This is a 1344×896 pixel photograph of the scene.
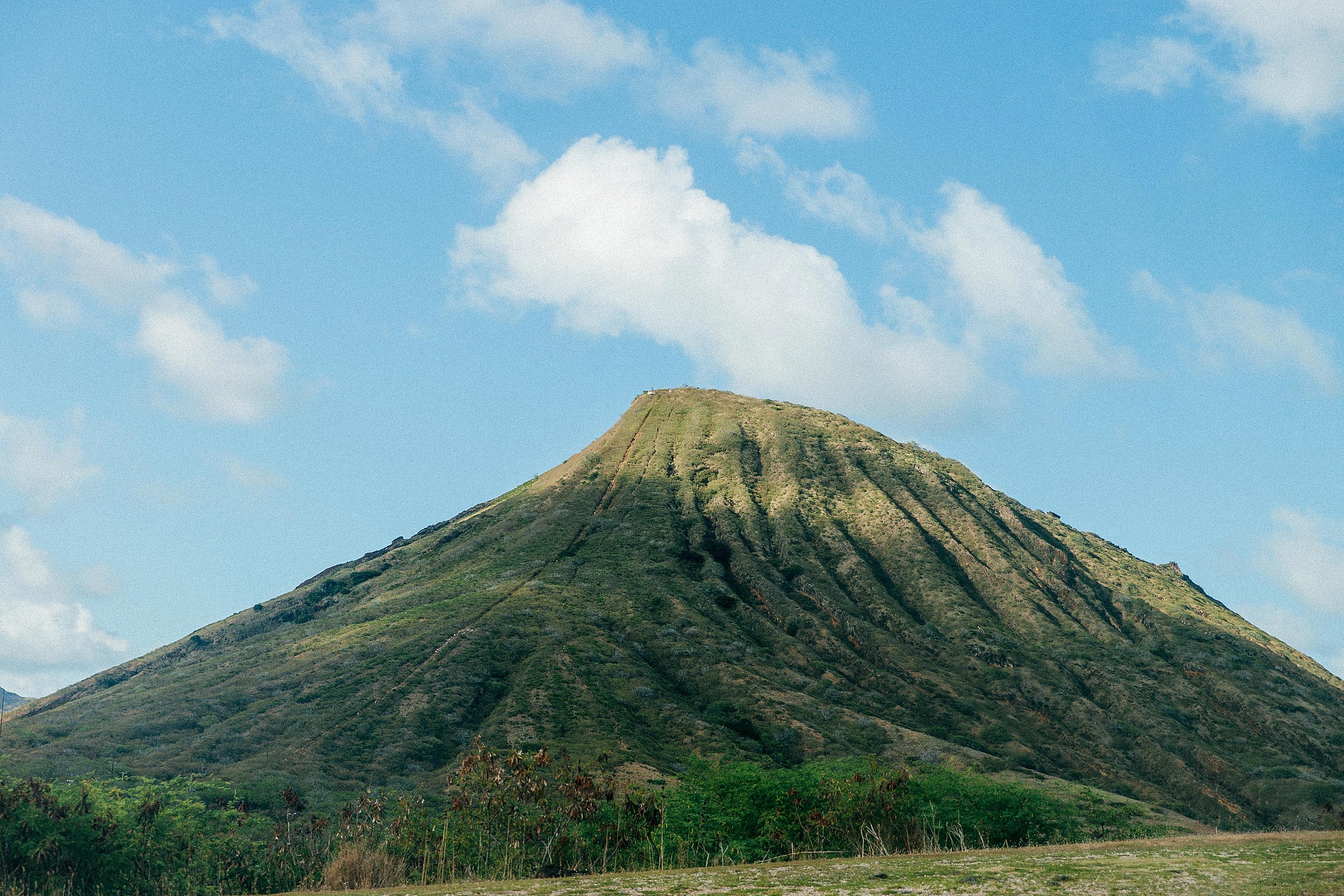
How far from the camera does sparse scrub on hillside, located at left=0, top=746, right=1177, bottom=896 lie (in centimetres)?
3262

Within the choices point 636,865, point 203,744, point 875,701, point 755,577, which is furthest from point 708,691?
point 636,865

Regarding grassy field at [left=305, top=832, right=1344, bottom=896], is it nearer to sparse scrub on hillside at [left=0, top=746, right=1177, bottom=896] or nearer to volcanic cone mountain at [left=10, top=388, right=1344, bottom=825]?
sparse scrub on hillside at [left=0, top=746, right=1177, bottom=896]

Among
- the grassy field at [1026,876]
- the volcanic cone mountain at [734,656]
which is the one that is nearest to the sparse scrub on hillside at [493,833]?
the grassy field at [1026,876]

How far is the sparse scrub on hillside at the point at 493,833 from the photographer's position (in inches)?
1284

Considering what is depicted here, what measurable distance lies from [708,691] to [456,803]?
175 ft

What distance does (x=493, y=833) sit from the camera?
36531mm

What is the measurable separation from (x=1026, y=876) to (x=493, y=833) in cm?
1999

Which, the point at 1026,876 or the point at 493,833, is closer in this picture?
the point at 1026,876

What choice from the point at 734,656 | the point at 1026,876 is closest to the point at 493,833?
the point at 1026,876

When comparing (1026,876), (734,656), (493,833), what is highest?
(734,656)

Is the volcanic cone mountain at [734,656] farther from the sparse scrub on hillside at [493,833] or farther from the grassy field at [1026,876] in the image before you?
the grassy field at [1026,876]

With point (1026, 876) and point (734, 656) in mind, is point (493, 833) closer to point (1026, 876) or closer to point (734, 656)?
point (1026, 876)

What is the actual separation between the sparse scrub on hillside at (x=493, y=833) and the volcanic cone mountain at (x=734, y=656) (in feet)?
93.6

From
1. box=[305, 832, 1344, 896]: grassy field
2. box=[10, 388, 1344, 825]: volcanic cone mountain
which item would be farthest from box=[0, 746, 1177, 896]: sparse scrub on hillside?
box=[10, 388, 1344, 825]: volcanic cone mountain
